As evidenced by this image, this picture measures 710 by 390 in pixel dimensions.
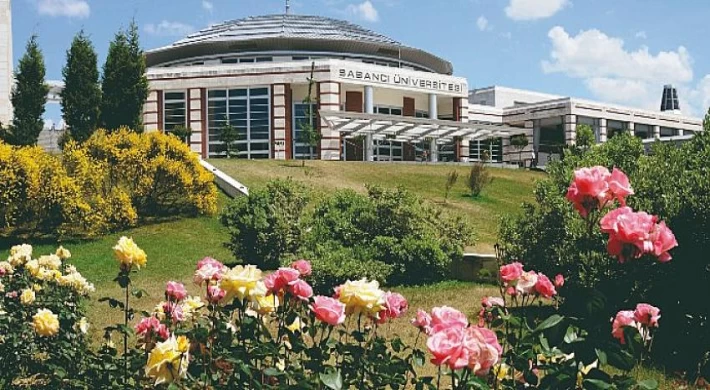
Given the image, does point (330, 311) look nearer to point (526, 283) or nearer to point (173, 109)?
point (526, 283)

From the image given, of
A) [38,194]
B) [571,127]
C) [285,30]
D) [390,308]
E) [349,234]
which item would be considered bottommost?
[349,234]

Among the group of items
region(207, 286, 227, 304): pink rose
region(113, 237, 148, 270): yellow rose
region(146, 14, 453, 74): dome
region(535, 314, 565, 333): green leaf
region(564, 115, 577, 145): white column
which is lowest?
region(207, 286, 227, 304): pink rose

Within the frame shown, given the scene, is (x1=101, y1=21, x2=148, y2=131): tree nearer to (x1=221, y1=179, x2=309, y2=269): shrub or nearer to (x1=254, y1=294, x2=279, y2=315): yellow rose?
(x1=221, y1=179, x2=309, y2=269): shrub

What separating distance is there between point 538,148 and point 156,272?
151ft

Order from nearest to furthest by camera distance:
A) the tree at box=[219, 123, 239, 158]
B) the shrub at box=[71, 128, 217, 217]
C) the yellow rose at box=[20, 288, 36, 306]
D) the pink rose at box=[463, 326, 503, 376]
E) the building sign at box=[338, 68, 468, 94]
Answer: the pink rose at box=[463, 326, 503, 376]
the yellow rose at box=[20, 288, 36, 306]
the shrub at box=[71, 128, 217, 217]
the tree at box=[219, 123, 239, 158]
the building sign at box=[338, 68, 468, 94]

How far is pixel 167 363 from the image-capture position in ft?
11.0

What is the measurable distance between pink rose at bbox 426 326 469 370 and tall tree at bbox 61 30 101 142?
26235 mm

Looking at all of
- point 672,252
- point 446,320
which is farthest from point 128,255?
point 672,252

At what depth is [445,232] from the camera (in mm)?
13336

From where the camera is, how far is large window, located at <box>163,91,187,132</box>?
4331 centimetres

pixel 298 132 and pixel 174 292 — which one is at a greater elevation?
pixel 298 132

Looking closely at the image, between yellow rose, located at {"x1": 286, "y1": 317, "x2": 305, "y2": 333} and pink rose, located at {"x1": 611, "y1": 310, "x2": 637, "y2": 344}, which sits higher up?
pink rose, located at {"x1": 611, "y1": 310, "x2": 637, "y2": 344}

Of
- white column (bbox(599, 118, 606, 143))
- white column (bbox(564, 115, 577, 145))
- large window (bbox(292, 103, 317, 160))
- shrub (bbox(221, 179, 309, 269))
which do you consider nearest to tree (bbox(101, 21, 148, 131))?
shrub (bbox(221, 179, 309, 269))

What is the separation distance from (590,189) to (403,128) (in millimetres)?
36491
